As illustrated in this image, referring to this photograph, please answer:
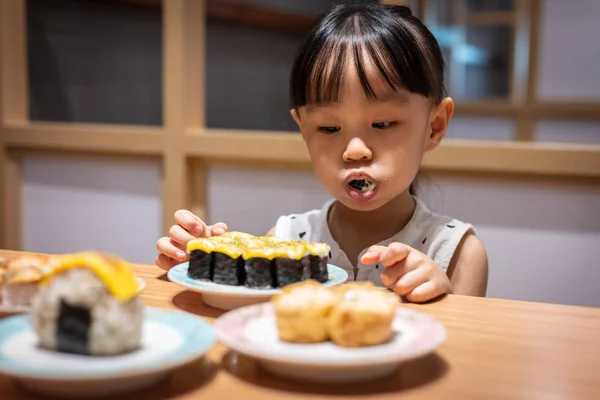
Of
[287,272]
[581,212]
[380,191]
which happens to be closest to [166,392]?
[287,272]

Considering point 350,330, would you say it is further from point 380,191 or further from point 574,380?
point 380,191

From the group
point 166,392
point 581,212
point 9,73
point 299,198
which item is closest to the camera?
point 166,392

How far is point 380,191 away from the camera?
1156 mm

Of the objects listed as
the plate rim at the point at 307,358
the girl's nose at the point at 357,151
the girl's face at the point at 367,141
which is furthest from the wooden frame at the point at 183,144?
the plate rim at the point at 307,358

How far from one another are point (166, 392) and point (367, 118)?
0.70 metres

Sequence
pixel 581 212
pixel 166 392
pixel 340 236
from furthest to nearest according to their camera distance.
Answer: pixel 581 212, pixel 340 236, pixel 166 392

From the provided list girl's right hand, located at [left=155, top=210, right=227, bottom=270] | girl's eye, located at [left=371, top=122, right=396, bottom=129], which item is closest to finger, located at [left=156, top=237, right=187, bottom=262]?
girl's right hand, located at [left=155, top=210, right=227, bottom=270]

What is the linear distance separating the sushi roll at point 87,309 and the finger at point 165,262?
51cm

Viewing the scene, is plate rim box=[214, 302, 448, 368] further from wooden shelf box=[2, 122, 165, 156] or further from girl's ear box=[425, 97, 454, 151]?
wooden shelf box=[2, 122, 165, 156]

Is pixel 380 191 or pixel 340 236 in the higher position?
pixel 380 191

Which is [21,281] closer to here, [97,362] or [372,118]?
[97,362]

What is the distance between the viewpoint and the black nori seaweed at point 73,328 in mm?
534

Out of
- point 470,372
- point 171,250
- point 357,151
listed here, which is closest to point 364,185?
point 357,151

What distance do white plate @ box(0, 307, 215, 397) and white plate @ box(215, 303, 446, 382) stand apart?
0.10 ft
